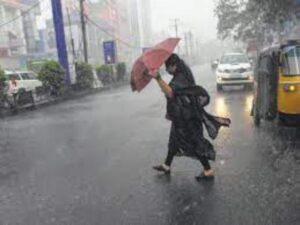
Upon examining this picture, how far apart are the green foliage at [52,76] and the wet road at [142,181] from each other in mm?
16461

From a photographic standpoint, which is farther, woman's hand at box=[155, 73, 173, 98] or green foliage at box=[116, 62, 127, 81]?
green foliage at box=[116, 62, 127, 81]

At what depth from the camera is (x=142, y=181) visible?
7.91 metres

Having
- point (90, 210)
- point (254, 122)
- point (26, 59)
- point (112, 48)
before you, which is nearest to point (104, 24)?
point (26, 59)

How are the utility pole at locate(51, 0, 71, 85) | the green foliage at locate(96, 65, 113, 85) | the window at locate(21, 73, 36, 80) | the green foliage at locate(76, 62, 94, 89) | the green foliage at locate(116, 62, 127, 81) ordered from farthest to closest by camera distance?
the green foliage at locate(116, 62, 127, 81), the green foliage at locate(96, 65, 113, 85), the window at locate(21, 73, 36, 80), the green foliage at locate(76, 62, 94, 89), the utility pole at locate(51, 0, 71, 85)

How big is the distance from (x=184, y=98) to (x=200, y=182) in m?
1.10

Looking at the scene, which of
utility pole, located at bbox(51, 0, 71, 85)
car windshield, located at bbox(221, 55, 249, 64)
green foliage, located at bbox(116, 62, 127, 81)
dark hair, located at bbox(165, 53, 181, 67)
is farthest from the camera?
green foliage, located at bbox(116, 62, 127, 81)

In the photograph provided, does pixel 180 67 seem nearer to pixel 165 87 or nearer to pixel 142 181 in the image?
pixel 165 87

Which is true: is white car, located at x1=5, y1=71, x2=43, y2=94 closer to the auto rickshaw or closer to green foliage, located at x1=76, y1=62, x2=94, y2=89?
green foliage, located at x1=76, y1=62, x2=94, y2=89

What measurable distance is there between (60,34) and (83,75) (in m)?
3.96

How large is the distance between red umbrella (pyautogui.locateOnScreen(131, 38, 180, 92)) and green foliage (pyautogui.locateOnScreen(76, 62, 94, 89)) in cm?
2834

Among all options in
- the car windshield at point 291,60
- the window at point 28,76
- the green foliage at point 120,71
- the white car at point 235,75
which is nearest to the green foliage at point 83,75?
the window at point 28,76

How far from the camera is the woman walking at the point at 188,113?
7.71 meters

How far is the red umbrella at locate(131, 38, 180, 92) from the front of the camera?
7.39 metres

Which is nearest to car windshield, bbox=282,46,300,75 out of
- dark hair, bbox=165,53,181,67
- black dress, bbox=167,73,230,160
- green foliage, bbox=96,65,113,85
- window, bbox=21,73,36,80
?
black dress, bbox=167,73,230,160
